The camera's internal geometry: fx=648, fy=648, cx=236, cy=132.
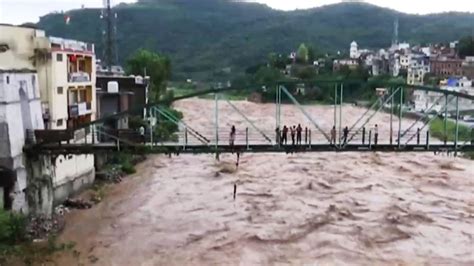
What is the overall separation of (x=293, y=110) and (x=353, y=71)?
14666 millimetres

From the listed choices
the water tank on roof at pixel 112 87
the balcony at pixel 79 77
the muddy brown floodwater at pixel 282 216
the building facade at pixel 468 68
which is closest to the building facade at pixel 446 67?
the building facade at pixel 468 68

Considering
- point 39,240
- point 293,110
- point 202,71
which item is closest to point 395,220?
point 39,240

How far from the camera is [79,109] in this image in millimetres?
20219

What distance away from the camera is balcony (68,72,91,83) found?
64.4 ft

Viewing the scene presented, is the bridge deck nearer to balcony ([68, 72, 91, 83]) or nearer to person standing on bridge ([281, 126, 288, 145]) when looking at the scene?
person standing on bridge ([281, 126, 288, 145])

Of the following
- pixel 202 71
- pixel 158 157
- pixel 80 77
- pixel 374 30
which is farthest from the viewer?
pixel 374 30

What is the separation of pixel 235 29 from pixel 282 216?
95.7 meters

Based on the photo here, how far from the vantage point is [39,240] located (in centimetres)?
1528

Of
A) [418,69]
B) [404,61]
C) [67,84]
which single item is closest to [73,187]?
[67,84]

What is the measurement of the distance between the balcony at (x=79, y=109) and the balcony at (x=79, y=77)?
740 millimetres

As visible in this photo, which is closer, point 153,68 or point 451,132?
point 451,132

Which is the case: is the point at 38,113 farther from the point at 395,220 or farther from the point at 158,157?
the point at 158,157

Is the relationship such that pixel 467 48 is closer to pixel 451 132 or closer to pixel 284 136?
pixel 451 132

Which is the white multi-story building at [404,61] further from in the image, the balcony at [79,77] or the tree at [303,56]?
the balcony at [79,77]
